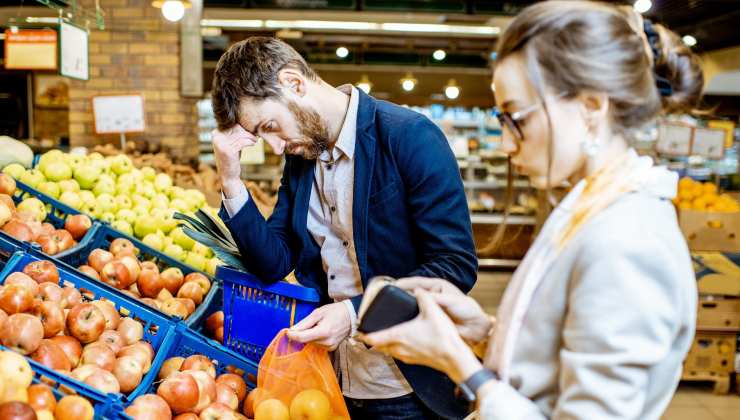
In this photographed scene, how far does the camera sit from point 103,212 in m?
3.17

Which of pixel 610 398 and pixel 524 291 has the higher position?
pixel 524 291

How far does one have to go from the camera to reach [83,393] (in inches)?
55.2

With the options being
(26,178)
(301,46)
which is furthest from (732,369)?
(301,46)

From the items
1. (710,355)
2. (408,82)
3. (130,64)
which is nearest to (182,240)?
(130,64)

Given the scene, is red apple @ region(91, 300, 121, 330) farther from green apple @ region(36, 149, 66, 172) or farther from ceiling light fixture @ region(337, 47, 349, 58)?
ceiling light fixture @ region(337, 47, 349, 58)

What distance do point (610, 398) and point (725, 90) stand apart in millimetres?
14442

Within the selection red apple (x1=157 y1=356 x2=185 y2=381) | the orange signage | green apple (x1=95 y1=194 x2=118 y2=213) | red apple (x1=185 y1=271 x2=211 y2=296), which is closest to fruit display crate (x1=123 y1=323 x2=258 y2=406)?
red apple (x1=157 y1=356 x2=185 y2=381)

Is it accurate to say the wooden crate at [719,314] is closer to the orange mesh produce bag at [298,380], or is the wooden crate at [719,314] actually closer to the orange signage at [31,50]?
the orange mesh produce bag at [298,380]

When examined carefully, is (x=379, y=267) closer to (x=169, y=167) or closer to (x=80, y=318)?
(x=80, y=318)

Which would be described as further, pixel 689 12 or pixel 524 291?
pixel 689 12

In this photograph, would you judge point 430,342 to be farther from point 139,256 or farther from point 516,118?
point 139,256

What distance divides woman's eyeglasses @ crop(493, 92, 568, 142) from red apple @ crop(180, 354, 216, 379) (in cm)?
124

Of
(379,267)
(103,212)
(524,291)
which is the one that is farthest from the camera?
(103,212)

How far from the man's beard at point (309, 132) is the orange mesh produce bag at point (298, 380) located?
1.69 feet
